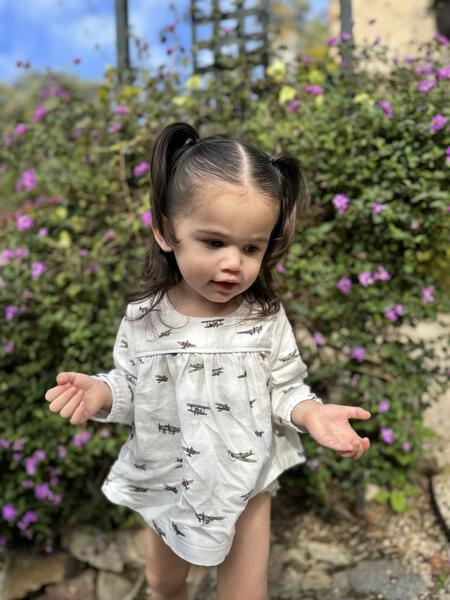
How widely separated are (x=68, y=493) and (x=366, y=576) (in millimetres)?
1245

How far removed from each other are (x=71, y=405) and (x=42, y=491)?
1216 mm

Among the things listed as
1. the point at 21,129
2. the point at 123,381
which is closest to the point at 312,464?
the point at 123,381

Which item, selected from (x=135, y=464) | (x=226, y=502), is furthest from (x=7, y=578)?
(x=226, y=502)

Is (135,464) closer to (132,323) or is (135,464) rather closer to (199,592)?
(132,323)

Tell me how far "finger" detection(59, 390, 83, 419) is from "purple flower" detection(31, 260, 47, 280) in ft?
3.93

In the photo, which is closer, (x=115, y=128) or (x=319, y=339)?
(x=319, y=339)

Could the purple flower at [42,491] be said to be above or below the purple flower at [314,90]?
below

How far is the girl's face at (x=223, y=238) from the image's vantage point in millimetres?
1296

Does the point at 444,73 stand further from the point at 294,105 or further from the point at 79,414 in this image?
the point at 79,414

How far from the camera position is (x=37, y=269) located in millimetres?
2482

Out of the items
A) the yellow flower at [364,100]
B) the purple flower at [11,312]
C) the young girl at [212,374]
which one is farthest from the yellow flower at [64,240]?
the yellow flower at [364,100]

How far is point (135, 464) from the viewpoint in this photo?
1.60m

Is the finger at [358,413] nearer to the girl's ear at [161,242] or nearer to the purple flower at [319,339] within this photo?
the girl's ear at [161,242]

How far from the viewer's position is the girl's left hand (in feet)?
4.10
